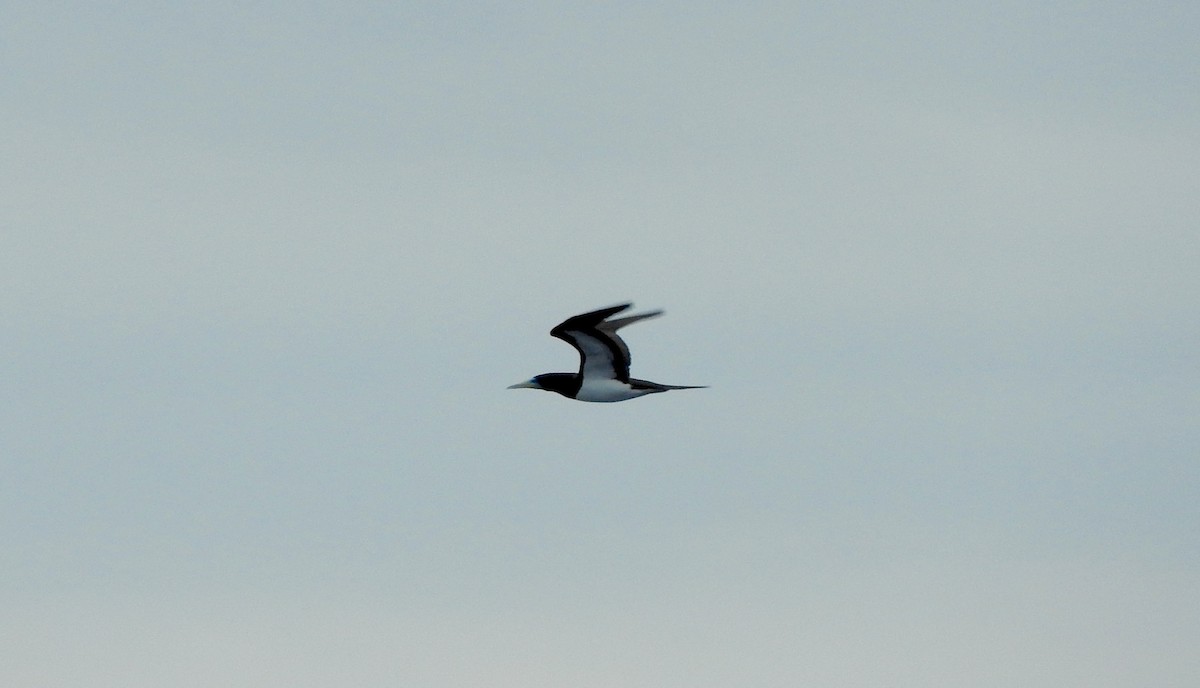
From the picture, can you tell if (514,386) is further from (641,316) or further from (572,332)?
(641,316)

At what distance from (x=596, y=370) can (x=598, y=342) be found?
2066 millimetres

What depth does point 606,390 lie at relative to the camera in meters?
64.0

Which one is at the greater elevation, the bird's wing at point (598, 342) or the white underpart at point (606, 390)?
the bird's wing at point (598, 342)

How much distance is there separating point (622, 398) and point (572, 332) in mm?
3889

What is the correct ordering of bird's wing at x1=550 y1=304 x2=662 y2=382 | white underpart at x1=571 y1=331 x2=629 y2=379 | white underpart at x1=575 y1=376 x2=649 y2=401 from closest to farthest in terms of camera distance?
bird's wing at x1=550 y1=304 x2=662 y2=382, white underpart at x1=571 y1=331 x2=629 y2=379, white underpart at x1=575 y1=376 x2=649 y2=401

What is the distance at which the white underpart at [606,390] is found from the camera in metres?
63.7

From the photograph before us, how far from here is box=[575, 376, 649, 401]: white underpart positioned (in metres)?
63.7

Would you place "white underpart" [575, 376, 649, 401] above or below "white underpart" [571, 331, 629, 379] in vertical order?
below

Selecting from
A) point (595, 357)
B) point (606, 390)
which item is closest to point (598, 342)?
point (595, 357)

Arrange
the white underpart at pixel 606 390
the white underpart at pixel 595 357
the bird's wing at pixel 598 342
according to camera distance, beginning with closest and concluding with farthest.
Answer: the bird's wing at pixel 598 342 < the white underpart at pixel 595 357 < the white underpart at pixel 606 390

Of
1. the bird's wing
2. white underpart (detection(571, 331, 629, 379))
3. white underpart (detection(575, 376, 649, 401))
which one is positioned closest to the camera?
the bird's wing

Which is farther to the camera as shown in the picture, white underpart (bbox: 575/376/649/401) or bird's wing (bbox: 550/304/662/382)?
white underpart (bbox: 575/376/649/401)

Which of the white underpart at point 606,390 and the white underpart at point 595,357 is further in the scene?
the white underpart at point 606,390

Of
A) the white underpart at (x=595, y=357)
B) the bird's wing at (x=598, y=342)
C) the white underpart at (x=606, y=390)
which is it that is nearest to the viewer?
the bird's wing at (x=598, y=342)
